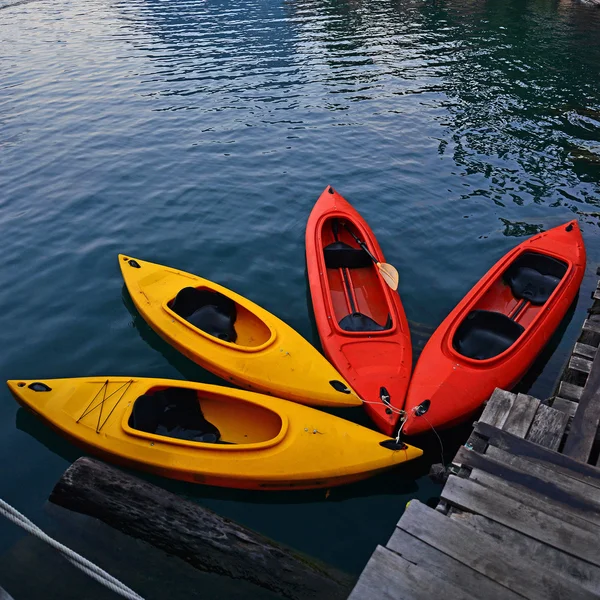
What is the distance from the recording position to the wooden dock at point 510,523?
4.02 m

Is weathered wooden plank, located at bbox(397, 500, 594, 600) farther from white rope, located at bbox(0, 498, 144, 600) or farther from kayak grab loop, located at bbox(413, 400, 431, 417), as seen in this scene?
white rope, located at bbox(0, 498, 144, 600)

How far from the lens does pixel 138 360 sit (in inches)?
334

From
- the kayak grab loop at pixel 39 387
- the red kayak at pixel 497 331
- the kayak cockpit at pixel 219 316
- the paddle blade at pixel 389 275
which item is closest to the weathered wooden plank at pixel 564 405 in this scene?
the red kayak at pixel 497 331

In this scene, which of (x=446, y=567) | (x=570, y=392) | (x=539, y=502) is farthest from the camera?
(x=570, y=392)

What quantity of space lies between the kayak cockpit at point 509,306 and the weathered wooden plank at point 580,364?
0.92 meters

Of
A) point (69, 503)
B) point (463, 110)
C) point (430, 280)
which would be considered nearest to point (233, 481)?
point (69, 503)

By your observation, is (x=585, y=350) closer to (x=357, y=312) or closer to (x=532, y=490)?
(x=532, y=490)

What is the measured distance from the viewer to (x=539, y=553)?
4.27m

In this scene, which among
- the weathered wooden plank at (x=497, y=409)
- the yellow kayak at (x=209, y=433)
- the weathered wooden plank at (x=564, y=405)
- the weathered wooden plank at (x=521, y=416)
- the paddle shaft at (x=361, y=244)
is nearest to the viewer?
the weathered wooden plank at (x=521, y=416)

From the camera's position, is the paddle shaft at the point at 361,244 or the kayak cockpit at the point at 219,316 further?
the paddle shaft at the point at 361,244

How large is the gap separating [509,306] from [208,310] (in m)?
5.30

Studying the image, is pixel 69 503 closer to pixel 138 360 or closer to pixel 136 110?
pixel 138 360

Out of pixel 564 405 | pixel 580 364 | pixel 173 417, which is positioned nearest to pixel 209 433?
pixel 173 417

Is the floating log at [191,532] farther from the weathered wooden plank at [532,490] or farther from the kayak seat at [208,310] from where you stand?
the kayak seat at [208,310]
